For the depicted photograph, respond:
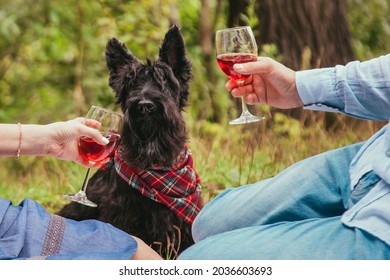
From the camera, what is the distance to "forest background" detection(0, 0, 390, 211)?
4.19 meters

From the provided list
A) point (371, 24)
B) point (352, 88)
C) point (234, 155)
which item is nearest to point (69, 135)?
point (352, 88)

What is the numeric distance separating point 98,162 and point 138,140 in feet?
1.54

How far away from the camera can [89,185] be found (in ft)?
10.2

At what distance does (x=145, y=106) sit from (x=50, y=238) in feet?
2.75

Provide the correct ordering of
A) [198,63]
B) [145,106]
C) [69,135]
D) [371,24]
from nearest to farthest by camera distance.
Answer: [69,135] → [145,106] → [198,63] → [371,24]

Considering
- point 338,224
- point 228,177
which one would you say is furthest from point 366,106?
point 228,177

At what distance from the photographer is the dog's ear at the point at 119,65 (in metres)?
2.93

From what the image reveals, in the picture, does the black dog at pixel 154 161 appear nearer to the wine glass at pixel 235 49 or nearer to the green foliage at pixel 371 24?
the wine glass at pixel 235 49

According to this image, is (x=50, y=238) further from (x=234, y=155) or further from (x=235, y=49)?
(x=234, y=155)

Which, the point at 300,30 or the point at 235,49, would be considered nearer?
the point at 235,49

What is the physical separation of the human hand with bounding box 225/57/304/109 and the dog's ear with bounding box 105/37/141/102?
0.60 metres

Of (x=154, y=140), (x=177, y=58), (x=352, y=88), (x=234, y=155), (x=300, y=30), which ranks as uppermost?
(x=300, y=30)

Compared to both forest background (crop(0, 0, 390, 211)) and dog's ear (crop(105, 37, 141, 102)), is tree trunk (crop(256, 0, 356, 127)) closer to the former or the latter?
forest background (crop(0, 0, 390, 211))

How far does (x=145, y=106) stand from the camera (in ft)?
9.25
